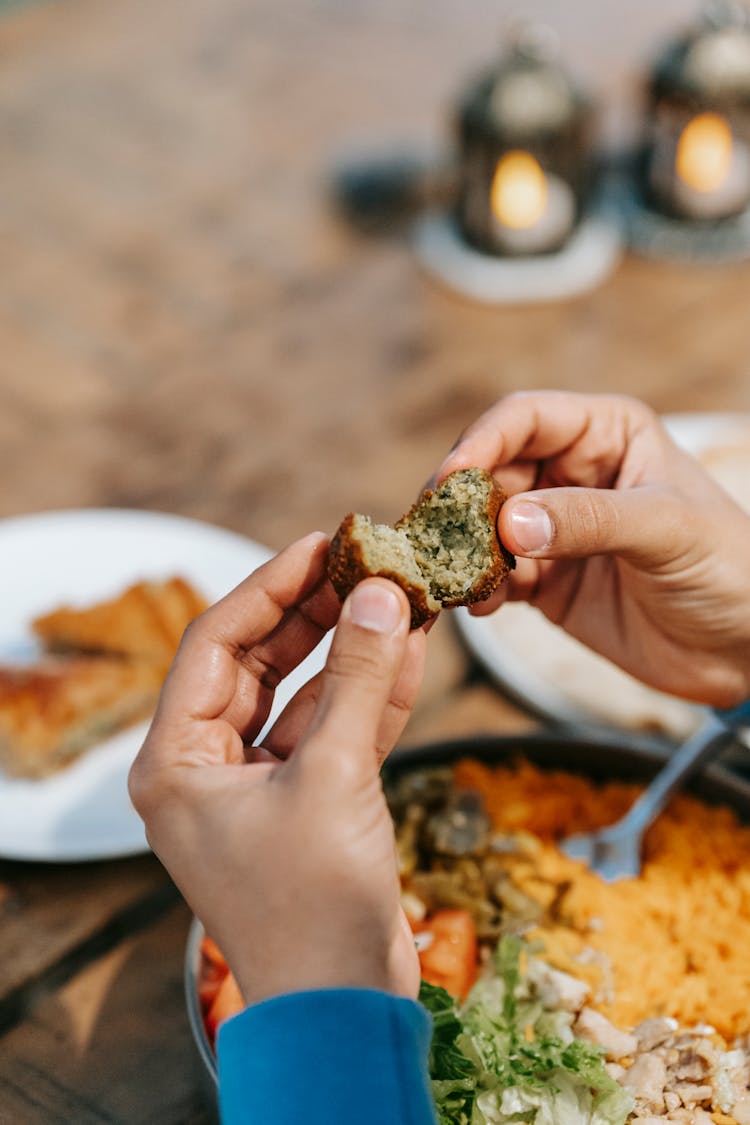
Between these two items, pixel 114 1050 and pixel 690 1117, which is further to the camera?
pixel 114 1050

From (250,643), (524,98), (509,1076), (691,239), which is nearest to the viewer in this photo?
(509,1076)

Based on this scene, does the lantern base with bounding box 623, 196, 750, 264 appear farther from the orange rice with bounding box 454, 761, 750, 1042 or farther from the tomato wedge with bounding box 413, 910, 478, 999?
the tomato wedge with bounding box 413, 910, 478, 999

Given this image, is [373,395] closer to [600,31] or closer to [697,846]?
[697,846]

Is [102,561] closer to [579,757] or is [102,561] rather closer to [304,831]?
[579,757]

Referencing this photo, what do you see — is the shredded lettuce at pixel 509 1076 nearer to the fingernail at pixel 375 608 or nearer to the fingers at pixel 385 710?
the fingers at pixel 385 710

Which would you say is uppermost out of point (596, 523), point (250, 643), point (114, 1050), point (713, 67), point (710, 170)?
point (713, 67)

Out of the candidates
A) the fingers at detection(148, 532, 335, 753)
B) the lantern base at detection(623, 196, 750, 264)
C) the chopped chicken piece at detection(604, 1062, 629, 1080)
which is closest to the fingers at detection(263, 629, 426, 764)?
the fingers at detection(148, 532, 335, 753)

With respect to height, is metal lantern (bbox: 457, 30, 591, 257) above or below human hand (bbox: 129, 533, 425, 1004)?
above

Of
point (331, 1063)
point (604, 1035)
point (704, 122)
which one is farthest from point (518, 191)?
point (331, 1063)
